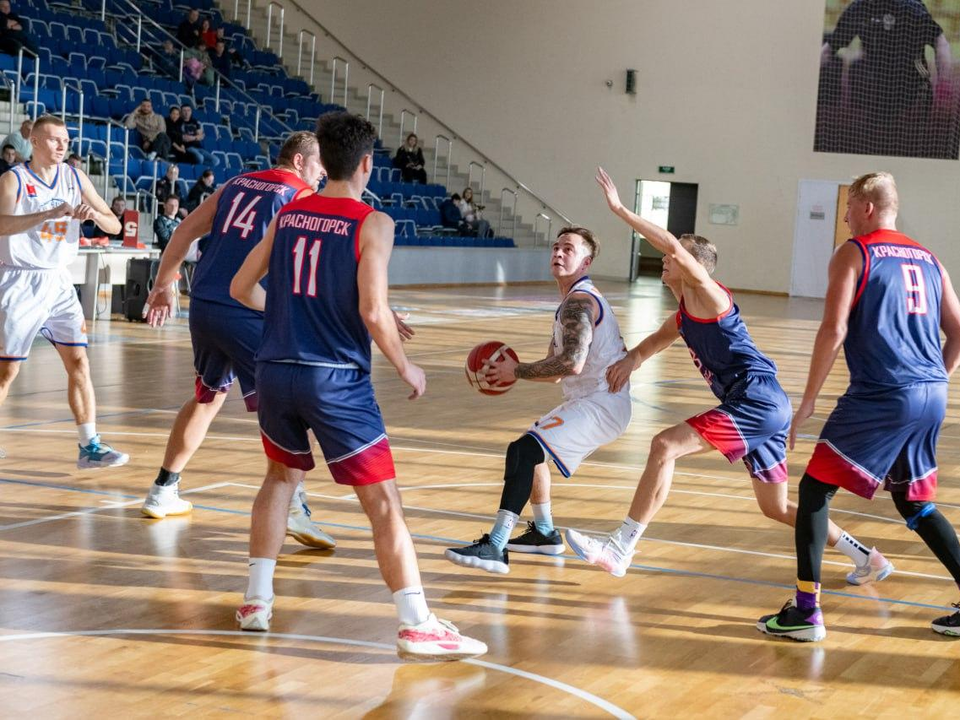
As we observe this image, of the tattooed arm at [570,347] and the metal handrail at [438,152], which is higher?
the metal handrail at [438,152]

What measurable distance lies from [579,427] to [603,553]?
0.52m

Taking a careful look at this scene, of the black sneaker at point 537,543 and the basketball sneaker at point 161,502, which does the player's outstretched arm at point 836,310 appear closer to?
the black sneaker at point 537,543

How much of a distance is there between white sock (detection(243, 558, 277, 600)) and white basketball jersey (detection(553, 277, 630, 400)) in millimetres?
1519

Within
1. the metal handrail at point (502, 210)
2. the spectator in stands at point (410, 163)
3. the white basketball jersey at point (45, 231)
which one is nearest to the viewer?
the white basketball jersey at point (45, 231)

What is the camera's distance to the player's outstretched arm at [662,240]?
444 cm

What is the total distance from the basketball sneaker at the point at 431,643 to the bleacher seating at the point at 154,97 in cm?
1424

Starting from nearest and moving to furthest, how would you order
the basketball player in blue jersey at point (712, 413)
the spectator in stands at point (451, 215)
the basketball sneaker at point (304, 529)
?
the basketball player in blue jersey at point (712, 413), the basketball sneaker at point (304, 529), the spectator in stands at point (451, 215)

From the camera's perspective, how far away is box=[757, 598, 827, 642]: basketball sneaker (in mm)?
4355

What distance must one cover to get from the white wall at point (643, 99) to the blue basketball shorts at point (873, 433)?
21008mm

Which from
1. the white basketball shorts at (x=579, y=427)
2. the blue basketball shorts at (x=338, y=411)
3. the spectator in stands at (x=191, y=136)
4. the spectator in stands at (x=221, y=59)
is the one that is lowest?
the white basketball shorts at (x=579, y=427)

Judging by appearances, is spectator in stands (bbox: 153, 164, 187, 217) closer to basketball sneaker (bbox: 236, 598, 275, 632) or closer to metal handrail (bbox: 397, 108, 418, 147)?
metal handrail (bbox: 397, 108, 418, 147)

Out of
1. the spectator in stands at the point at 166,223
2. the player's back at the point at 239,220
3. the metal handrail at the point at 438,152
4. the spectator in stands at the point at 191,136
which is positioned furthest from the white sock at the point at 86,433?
the metal handrail at the point at 438,152

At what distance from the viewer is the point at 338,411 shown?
387 cm

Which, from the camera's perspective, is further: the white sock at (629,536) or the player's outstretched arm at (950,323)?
the white sock at (629,536)
